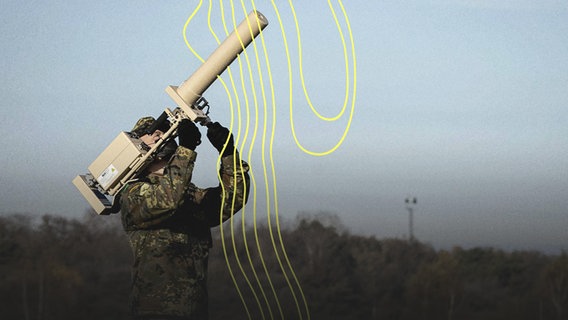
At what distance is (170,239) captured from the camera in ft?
26.8

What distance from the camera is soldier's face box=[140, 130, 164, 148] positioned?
8469mm

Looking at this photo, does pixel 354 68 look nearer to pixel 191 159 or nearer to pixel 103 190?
pixel 191 159

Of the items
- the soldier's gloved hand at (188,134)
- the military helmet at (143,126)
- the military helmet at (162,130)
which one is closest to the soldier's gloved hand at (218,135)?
the soldier's gloved hand at (188,134)

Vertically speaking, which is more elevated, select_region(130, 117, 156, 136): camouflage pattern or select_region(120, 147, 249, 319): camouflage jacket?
select_region(130, 117, 156, 136): camouflage pattern

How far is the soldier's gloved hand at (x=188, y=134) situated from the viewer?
8.02 metres

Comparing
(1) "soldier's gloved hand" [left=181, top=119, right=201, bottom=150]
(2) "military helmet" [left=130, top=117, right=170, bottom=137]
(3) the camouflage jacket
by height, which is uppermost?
(2) "military helmet" [left=130, top=117, right=170, bottom=137]

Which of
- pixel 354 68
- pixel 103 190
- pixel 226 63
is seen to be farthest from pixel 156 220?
pixel 354 68

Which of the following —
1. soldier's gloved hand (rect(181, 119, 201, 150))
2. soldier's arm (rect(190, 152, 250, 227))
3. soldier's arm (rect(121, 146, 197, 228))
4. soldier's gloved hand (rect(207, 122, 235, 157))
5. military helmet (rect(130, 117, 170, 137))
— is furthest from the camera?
military helmet (rect(130, 117, 170, 137))

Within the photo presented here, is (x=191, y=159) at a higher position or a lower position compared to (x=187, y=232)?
higher

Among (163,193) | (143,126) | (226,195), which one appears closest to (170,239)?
(163,193)

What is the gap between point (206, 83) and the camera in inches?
322

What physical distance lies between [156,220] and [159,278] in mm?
579

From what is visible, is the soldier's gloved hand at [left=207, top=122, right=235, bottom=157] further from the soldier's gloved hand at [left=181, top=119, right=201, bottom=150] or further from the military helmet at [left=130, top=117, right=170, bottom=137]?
the military helmet at [left=130, top=117, right=170, bottom=137]

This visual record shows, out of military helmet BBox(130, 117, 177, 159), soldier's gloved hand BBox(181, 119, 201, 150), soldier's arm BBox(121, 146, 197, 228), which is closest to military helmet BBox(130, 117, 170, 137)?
military helmet BBox(130, 117, 177, 159)
